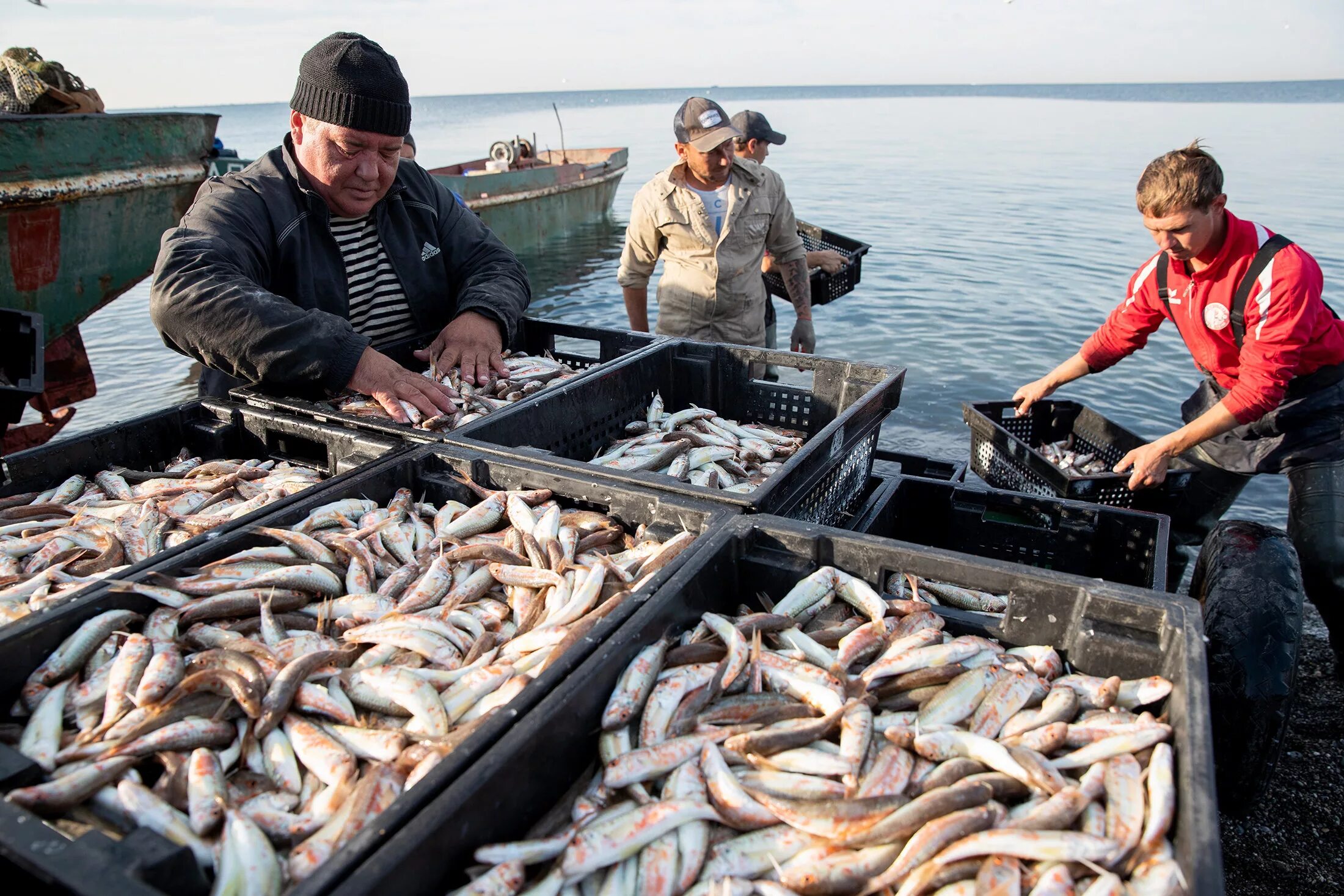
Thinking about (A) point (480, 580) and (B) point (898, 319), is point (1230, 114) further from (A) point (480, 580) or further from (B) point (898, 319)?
(A) point (480, 580)

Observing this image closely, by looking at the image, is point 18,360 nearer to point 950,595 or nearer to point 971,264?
point 950,595

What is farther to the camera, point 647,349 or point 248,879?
point 647,349

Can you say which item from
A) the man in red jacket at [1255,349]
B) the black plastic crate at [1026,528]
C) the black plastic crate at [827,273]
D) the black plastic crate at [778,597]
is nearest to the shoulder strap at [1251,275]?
the man in red jacket at [1255,349]

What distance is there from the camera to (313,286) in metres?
3.95

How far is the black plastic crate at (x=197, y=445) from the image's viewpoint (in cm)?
334

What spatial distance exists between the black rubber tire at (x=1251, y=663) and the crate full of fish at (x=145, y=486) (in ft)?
10.2

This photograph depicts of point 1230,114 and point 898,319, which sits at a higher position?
point 1230,114

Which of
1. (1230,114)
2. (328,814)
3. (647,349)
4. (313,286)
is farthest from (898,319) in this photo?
(1230,114)

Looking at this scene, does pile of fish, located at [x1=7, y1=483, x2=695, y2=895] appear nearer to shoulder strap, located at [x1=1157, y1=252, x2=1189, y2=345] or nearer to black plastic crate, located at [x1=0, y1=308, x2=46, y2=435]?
black plastic crate, located at [x1=0, y1=308, x2=46, y2=435]

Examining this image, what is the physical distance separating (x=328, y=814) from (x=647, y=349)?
2.99 m

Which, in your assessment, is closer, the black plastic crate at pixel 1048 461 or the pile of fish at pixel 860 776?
the pile of fish at pixel 860 776

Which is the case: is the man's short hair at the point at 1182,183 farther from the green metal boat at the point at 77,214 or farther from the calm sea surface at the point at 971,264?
the green metal boat at the point at 77,214

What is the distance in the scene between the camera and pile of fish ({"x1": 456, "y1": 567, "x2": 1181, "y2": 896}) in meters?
1.62

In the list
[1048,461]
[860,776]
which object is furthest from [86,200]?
[860,776]
